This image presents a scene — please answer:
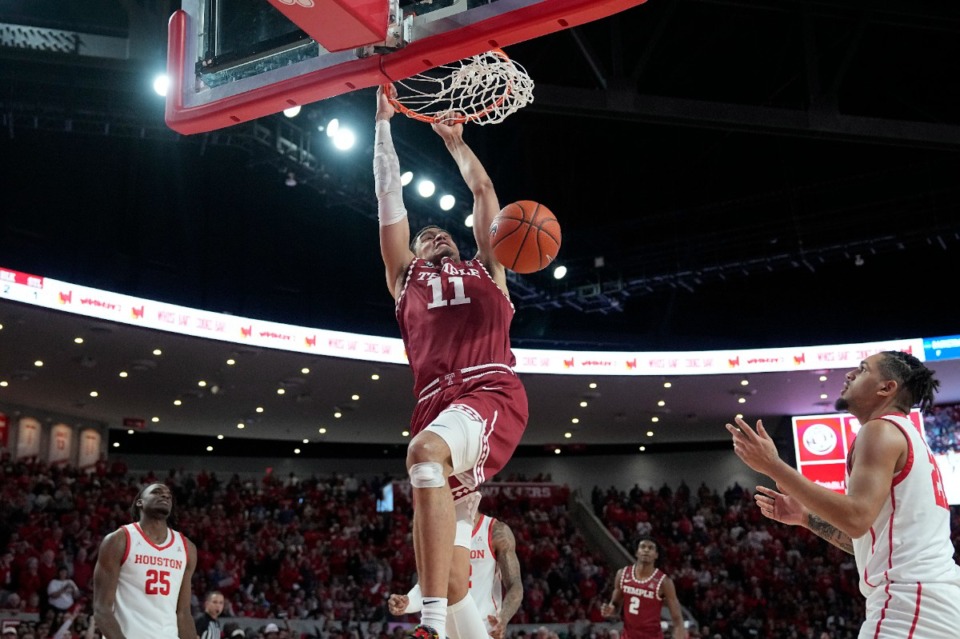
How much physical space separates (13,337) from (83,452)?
847 cm

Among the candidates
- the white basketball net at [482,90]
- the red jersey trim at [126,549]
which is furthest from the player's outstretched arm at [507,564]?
the white basketball net at [482,90]

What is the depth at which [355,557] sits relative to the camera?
19250 mm

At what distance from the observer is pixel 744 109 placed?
1325cm

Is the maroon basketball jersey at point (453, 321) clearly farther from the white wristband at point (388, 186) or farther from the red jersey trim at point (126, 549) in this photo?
the red jersey trim at point (126, 549)

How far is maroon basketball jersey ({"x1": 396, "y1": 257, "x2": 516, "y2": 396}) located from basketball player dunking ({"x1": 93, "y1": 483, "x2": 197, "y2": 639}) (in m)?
2.58

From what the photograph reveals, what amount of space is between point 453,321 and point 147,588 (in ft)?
9.76

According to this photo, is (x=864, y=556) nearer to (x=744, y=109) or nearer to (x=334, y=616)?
(x=744, y=109)

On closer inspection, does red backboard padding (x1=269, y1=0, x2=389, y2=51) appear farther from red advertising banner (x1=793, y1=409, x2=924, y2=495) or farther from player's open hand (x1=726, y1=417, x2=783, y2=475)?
red advertising banner (x1=793, y1=409, x2=924, y2=495)

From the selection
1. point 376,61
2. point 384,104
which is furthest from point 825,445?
point 376,61

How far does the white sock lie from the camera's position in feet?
11.6

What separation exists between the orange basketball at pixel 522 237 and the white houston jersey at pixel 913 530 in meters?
2.02

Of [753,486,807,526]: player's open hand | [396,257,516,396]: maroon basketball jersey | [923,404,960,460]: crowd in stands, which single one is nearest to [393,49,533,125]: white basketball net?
[396,257,516,396]: maroon basketball jersey

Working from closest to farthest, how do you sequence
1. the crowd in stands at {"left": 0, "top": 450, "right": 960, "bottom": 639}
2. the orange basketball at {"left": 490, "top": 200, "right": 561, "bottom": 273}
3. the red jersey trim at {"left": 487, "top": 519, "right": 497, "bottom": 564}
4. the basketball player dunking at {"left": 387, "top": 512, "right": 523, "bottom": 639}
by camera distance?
the orange basketball at {"left": 490, "top": 200, "right": 561, "bottom": 273} → the basketball player dunking at {"left": 387, "top": 512, "right": 523, "bottom": 639} → the red jersey trim at {"left": 487, "top": 519, "right": 497, "bottom": 564} → the crowd in stands at {"left": 0, "top": 450, "right": 960, "bottom": 639}

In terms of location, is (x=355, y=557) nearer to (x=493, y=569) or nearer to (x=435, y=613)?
(x=493, y=569)
